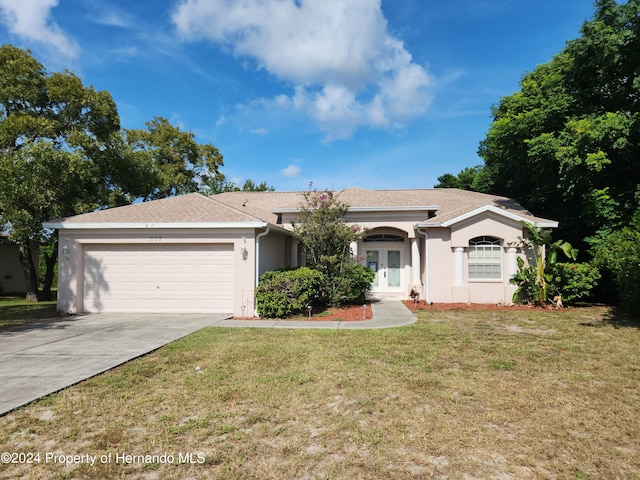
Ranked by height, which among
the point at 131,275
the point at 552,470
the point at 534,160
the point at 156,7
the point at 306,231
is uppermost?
the point at 156,7

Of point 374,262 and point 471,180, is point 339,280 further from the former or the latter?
point 471,180

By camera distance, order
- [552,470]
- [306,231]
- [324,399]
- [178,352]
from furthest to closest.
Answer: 1. [306,231]
2. [178,352]
3. [324,399]
4. [552,470]

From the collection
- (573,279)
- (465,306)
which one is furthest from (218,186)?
(573,279)

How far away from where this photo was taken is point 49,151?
14992 millimetres

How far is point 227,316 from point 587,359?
31.1ft

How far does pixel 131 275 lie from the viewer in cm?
1255

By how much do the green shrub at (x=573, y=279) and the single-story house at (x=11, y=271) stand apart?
28.8m

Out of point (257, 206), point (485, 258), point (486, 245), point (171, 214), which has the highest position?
point (257, 206)

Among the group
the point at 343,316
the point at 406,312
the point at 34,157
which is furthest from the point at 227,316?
the point at 34,157

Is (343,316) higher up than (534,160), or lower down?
lower down

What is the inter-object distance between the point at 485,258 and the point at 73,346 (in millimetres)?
13435

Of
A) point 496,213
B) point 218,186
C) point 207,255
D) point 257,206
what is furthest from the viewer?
point 218,186

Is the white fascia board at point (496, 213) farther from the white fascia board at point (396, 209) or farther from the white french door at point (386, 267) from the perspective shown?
the white french door at point (386, 267)

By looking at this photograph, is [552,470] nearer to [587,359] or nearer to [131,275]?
[587,359]
